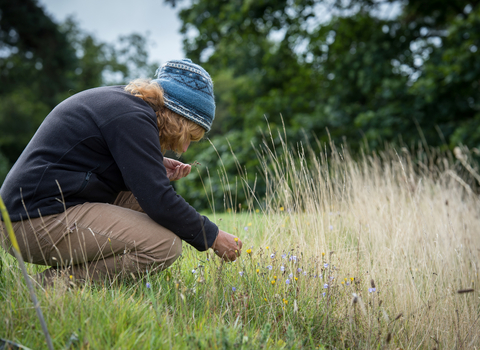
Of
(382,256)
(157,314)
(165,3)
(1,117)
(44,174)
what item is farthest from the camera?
(1,117)

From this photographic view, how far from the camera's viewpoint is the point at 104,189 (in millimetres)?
2094

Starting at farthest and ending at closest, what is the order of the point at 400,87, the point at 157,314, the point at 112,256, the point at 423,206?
the point at 400,87 → the point at 423,206 → the point at 112,256 → the point at 157,314

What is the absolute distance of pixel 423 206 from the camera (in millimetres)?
4293

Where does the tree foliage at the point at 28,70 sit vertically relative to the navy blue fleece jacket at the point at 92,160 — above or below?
above

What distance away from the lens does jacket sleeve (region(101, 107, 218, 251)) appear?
186 centimetres

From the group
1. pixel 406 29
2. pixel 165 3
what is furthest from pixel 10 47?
pixel 406 29

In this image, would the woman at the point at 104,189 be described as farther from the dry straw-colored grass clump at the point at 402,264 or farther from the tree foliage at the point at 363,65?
the tree foliage at the point at 363,65

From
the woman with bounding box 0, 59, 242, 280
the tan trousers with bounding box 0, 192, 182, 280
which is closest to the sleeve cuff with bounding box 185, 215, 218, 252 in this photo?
the woman with bounding box 0, 59, 242, 280

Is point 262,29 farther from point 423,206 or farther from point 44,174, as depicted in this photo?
point 44,174

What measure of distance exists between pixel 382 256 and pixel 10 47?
2275 centimetres

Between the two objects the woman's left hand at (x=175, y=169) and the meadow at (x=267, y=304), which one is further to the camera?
the woman's left hand at (x=175, y=169)

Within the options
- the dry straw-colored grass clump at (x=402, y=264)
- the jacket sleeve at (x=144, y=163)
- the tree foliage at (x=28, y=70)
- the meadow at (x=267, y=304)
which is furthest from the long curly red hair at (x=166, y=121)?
the tree foliage at (x=28, y=70)

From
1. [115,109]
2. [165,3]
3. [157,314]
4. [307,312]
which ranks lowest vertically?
[307,312]

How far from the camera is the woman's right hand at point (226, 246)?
2.10 m
